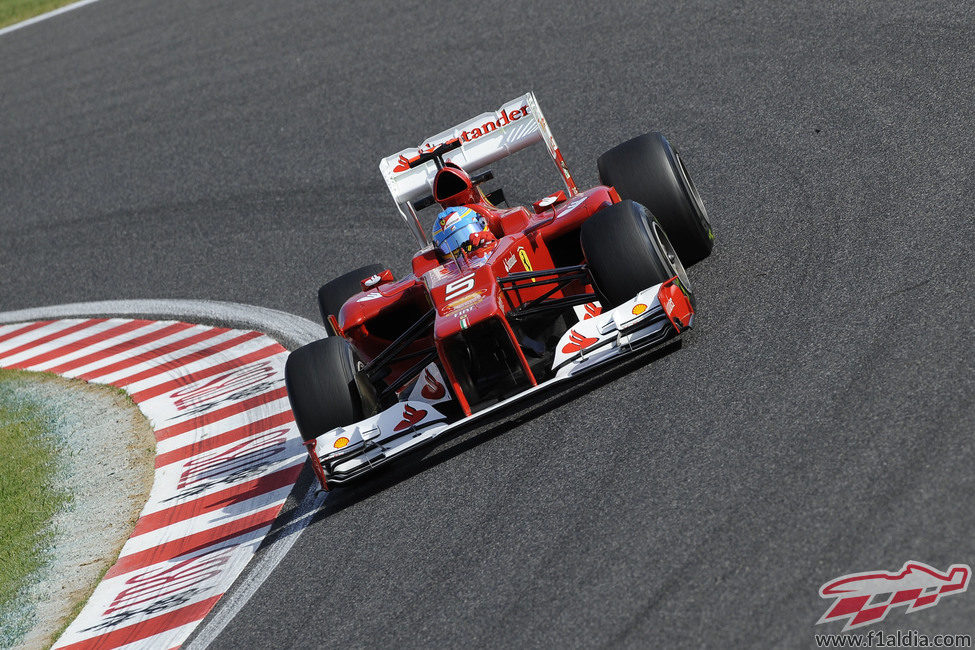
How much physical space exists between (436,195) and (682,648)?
458 cm

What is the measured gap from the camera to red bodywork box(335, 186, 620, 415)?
754 centimetres

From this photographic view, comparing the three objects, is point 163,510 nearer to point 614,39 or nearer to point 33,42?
point 614,39

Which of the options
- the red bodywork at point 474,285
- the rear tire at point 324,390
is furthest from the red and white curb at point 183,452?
the red bodywork at point 474,285

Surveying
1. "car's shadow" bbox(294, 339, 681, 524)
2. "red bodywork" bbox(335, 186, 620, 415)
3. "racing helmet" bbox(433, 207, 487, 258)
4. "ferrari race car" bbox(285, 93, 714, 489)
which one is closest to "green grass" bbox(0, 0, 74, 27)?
"ferrari race car" bbox(285, 93, 714, 489)

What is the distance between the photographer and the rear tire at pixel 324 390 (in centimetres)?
764

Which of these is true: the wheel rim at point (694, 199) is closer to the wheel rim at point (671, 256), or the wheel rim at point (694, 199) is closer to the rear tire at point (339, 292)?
the wheel rim at point (671, 256)

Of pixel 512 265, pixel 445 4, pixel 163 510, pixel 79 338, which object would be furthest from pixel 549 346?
pixel 445 4

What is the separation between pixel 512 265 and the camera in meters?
8.12

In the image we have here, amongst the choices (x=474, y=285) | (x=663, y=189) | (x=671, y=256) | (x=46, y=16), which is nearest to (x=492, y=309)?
(x=474, y=285)

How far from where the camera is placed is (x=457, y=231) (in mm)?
8359

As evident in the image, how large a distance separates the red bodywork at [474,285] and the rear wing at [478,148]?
809mm

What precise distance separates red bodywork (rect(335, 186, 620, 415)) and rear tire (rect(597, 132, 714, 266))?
0.27m

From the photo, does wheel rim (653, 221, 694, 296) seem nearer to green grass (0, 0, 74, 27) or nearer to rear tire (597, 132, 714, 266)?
rear tire (597, 132, 714, 266)

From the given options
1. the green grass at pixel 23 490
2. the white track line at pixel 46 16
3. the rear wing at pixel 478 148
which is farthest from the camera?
the white track line at pixel 46 16
